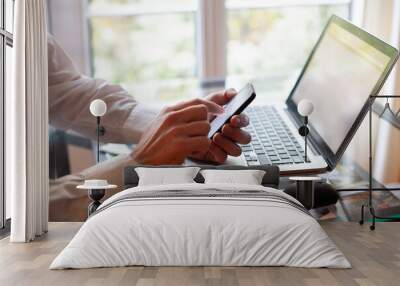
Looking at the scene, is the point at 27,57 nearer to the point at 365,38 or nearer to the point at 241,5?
the point at 241,5

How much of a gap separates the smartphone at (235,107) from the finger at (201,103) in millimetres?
71

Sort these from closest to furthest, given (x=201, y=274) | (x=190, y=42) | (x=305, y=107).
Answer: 1. (x=201, y=274)
2. (x=305, y=107)
3. (x=190, y=42)

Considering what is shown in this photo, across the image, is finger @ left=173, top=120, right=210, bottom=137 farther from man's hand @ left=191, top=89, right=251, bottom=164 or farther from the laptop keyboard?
the laptop keyboard

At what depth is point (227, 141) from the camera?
581 cm

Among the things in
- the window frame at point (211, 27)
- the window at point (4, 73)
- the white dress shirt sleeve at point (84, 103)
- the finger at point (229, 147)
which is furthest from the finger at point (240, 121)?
the window at point (4, 73)

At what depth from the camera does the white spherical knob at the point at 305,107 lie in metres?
5.70

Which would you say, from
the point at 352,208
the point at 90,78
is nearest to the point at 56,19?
the point at 90,78

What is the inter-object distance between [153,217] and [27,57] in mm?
2017

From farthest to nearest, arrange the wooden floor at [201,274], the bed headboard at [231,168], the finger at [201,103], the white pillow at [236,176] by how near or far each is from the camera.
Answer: the finger at [201,103] < the bed headboard at [231,168] < the white pillow at [236,176] < the wooden floor at [201,274]

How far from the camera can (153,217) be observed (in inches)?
144

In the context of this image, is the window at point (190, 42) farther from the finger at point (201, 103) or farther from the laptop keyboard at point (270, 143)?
the laptop keyboard at point (270, 143)

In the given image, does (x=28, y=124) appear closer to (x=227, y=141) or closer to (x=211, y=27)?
(x=227, y=141)

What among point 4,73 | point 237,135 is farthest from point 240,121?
point 4,73

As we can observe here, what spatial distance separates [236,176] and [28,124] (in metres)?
1.88
